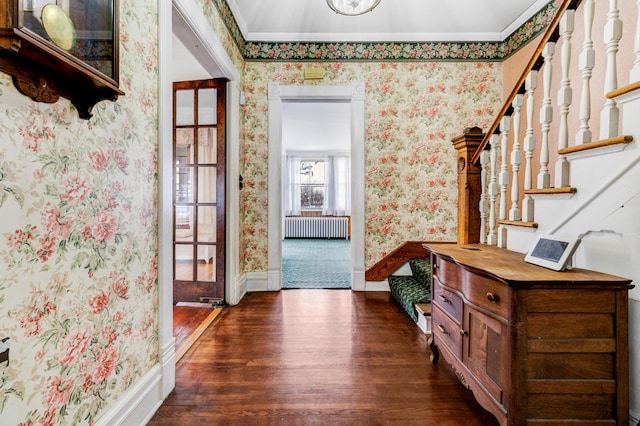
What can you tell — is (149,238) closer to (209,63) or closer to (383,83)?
(209,63)

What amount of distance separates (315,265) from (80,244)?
3.88 meters

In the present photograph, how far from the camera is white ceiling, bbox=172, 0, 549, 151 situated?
2.82 metres

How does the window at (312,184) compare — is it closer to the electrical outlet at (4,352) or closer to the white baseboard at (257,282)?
the white baseboard at (257,282)

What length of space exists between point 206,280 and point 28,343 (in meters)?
2.12

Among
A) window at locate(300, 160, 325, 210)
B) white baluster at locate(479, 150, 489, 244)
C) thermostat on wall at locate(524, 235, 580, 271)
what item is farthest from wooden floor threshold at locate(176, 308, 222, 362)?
window at locate(300, 160, 325, 210)

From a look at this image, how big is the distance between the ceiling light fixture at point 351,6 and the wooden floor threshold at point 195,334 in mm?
2693

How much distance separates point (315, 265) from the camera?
15.7 ft

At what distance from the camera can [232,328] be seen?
7.93 feet

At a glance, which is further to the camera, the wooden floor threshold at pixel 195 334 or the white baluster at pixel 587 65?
the wooden floor threshold at pixel 195 334

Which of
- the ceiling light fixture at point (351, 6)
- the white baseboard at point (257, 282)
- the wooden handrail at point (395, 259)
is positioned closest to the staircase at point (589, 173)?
the ceiling light fixture at point (351, 6)

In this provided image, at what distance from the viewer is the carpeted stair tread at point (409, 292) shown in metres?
2.58

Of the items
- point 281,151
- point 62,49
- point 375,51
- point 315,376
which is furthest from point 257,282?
point 375,51

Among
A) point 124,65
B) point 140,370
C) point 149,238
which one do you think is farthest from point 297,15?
point 140,370

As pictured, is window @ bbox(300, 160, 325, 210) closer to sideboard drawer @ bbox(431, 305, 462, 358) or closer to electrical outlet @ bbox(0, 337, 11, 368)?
sideboard drawer @ bbox(431, 305, 462, 358)
